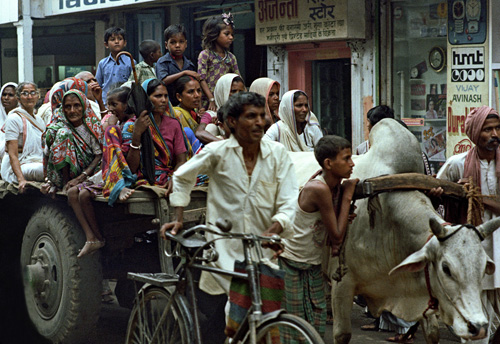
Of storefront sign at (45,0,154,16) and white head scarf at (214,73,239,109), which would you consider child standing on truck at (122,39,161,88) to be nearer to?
white head scarf at (214,73,239,109)

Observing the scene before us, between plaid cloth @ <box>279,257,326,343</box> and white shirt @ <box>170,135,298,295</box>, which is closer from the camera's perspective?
white shirt @ <box>170,135,298,295</box>

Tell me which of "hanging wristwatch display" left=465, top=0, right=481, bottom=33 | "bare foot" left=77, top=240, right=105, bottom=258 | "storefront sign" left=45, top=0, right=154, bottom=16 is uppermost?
"storefront sign" left=45, top=0, right=154, bottom=16

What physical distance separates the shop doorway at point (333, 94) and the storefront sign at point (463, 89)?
73.3 inches

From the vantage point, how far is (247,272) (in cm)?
396

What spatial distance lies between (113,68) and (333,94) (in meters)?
3.89

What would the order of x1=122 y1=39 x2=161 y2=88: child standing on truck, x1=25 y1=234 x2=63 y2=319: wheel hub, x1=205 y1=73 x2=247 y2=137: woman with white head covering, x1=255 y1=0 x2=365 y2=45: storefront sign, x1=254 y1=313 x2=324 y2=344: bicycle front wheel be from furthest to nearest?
x1=255 y1=0 x2=365 y2=45: storefront sign → x1=122 y1=39 x2=161 y2=88: child standing on truck → x1=205 y1=73 x2=247 y2=137: woman with white head covering → x1=25 y1=234 x2=63 y2=319: wheel hub → x1=254 y1=313 x2=324 y2=344: bicycle front wheel

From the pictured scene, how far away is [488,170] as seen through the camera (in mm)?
5410

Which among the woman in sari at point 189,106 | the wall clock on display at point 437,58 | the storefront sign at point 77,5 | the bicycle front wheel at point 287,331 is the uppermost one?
the storefront sign at point 77,5

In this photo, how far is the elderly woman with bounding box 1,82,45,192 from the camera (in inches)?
272

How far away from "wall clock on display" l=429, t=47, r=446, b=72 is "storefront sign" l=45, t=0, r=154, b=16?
4.58 meters

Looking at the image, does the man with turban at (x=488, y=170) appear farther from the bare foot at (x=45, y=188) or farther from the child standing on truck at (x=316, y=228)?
the bare foot at (x=45, y=188)

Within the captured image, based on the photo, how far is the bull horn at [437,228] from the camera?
4457mm

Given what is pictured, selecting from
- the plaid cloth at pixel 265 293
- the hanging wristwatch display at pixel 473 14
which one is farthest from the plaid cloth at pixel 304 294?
the hanging wristwatch display at pixel 473 14

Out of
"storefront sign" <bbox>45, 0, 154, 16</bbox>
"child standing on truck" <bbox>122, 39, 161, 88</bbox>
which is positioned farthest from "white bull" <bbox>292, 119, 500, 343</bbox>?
"storefront sign" <bbox>45, 0, 154, 16</bbox>
